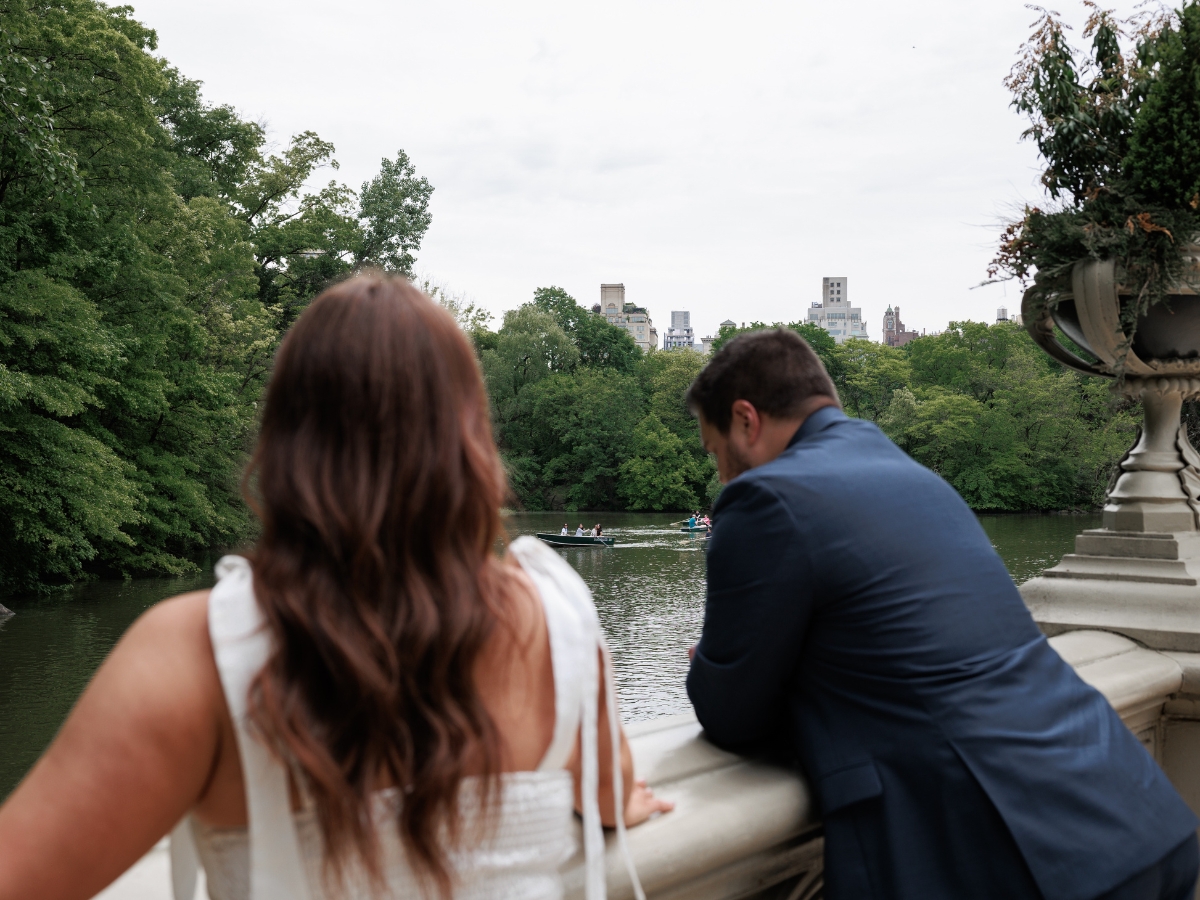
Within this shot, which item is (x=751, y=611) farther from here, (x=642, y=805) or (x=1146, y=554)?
(x=1146, y=554)

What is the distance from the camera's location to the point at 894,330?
423 feet

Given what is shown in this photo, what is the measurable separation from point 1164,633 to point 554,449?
56.5 metres

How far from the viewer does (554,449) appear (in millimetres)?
58812

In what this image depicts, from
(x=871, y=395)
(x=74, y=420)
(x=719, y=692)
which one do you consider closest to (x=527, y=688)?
(x=719, y=692)

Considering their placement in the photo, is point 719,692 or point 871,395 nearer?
point 719,692

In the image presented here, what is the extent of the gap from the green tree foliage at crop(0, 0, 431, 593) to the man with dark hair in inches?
440

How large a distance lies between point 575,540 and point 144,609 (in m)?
19.7

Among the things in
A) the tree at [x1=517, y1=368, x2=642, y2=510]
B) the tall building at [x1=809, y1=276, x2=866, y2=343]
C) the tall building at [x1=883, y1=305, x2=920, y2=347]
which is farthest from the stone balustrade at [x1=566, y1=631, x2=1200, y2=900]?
the tall building at [x1=809, y1=276, x2=866, y2=343]

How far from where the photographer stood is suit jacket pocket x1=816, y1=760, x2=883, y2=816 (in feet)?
4.57

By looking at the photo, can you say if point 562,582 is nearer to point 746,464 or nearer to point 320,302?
point 320,302

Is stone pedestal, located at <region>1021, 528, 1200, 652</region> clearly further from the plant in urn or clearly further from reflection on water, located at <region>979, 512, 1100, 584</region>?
reflection on water, located at <region>979, 512, 1100, 584</region>

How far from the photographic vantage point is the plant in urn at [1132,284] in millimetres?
2635

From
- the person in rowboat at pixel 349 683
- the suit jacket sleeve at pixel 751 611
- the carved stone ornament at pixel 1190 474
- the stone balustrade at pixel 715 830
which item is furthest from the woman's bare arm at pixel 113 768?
the carved stone ornament at pixel 1190 474

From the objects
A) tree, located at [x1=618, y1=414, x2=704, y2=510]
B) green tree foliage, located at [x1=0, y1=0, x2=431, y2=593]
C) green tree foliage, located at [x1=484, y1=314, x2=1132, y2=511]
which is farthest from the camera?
tree, located at [x1=618, y1=414, x2=704, y2=510]
